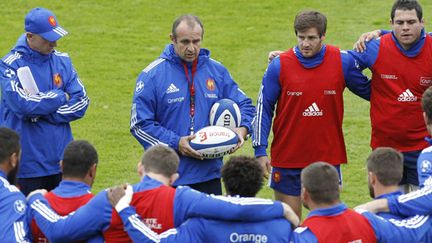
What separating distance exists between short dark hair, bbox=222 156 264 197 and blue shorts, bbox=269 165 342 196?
2.61 metres

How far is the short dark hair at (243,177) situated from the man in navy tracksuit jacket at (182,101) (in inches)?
79.9

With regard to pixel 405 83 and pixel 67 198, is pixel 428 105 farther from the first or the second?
pixel 67 198

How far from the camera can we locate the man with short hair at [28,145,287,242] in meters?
7.80

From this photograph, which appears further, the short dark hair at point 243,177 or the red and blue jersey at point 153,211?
the short dark hair at point 243,177

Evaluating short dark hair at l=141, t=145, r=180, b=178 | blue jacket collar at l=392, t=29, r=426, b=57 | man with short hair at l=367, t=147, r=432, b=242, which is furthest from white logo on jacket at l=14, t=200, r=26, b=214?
blue jacket collar at l=392, t=29, r=426, b=57

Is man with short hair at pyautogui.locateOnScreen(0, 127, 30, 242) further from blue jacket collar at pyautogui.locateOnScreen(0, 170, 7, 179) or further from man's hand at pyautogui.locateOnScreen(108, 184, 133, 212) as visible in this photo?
man's hand at pyautogui.locateOnScreen(108, 184, 133, 212)

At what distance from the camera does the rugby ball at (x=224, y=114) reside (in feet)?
33.4

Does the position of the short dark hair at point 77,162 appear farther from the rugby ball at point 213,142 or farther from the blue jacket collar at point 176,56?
the blue jacket collar at point 176,56

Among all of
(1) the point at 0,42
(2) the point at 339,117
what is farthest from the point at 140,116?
(1) the point at 0,42

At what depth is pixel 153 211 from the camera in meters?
8.02

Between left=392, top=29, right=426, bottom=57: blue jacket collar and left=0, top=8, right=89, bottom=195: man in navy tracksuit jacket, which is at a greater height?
left=392, top=29, right=426, bottom=57: blue jacket collar

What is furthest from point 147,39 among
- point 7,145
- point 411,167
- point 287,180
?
point 7,145

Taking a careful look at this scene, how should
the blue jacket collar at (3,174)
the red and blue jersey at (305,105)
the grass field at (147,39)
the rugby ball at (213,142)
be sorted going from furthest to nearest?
the grass field at (147,39) → the red and blue jersey at (305,105) → the rugby ball at (213,142) → the blue jacket collar at (3,174)

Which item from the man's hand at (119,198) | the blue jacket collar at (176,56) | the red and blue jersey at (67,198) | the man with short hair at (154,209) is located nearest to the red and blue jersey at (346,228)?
the man with short hair at (154,209)
